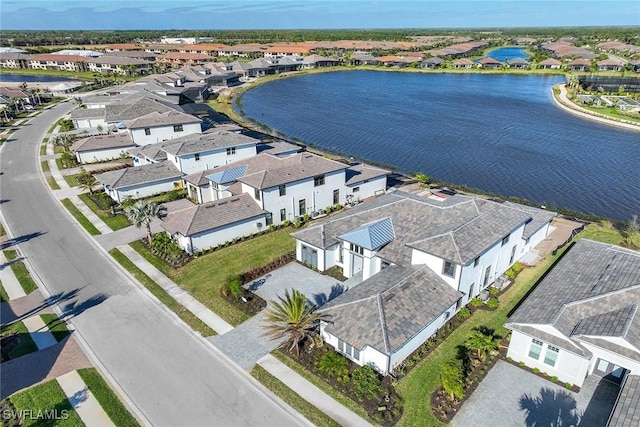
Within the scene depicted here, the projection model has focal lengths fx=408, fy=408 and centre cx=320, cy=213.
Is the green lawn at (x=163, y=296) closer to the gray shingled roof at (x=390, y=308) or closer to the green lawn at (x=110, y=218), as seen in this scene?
the green lawn at (x=110, y=218)

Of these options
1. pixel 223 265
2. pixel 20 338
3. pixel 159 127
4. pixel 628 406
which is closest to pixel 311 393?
pixel 628 406

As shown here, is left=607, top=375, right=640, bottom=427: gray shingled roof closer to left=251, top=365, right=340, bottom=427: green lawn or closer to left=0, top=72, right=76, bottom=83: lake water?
left=251, top=365, right=340, bottom=427: green lawn

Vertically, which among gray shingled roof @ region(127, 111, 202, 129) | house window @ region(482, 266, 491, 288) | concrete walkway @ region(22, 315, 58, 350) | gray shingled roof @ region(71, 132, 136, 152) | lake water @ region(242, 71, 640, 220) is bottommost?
lake water @ region(242, 71, 640, 220)

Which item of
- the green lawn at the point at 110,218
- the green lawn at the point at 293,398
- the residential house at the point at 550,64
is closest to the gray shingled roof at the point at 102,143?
the green lawn at the point at 110,218

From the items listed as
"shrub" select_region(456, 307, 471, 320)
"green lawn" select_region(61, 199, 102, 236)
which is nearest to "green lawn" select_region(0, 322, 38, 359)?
"green lawn" select_region(61, 199, 102, 236)

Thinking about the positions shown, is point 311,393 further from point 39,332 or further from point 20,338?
point 20,338

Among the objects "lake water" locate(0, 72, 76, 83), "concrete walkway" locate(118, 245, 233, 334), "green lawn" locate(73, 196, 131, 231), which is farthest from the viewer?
"lake water" locate(0, 72, 76, 83)

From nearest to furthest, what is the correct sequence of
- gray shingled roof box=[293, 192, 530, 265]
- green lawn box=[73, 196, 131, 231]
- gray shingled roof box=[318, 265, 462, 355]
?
1. gray shingled roof box=[318, 265, 462, 355]
2. gray shingled roof box=[293, 192, 530, 265]
3. green lawn box=[73, 196, 131, 231]

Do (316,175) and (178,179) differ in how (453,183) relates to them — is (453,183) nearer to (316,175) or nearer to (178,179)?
(316,175)
